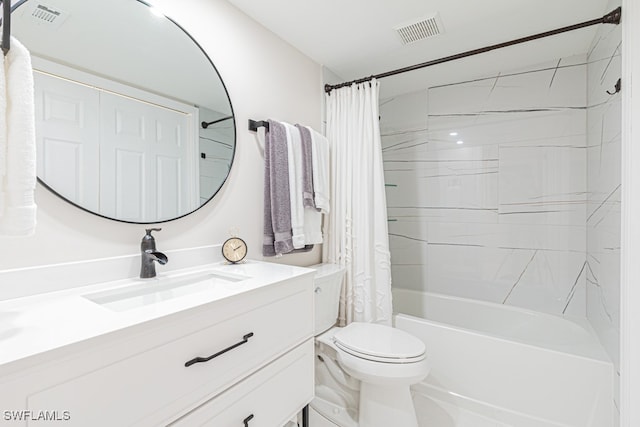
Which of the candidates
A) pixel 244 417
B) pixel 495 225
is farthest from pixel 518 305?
pixel 244 417

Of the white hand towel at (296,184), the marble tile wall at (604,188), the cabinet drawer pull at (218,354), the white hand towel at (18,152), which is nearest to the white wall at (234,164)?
the white hand towel at (296,184)

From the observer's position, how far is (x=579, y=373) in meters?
1.50

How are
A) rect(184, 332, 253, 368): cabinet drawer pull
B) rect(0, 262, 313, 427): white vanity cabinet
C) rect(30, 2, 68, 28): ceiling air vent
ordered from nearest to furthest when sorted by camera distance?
rect(0, 262, 313, 427): white vanity cabinet → rect(184, 332, 253, 368): cabinet drawer pull → rect(30, 2, 68, 28): ceiling air vent

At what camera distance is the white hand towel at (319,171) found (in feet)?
5.99

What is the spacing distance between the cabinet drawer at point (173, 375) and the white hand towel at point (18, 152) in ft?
1.18

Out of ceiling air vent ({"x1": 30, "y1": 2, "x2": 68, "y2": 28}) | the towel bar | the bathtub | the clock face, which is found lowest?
the bathtub

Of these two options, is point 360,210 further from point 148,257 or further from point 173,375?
point 173,375

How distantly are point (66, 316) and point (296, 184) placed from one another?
118 centimetres

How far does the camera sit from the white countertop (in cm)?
56

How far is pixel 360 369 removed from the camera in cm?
147

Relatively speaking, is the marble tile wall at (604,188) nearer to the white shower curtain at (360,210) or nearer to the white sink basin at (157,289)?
the white shower curtain at (360,210)

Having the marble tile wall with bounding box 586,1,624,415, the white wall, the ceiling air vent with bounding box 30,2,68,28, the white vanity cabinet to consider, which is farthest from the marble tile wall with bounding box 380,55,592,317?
the ceiling air vent with bounding box 30,2,68,28

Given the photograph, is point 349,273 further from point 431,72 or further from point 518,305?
point 431,72

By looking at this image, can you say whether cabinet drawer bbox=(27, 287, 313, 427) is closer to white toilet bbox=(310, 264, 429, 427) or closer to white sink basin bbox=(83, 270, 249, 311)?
white sink basin bbox=(83, 270, 249, 311)
